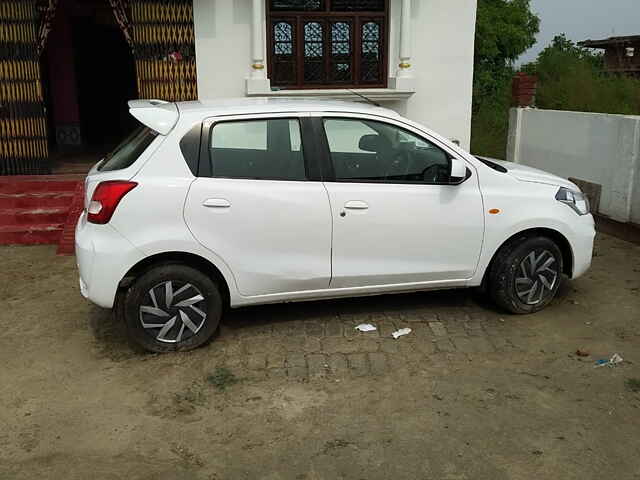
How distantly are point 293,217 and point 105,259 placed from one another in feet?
4.17

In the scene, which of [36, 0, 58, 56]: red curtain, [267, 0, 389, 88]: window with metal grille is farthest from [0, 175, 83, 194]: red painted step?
[267, 0, 389, 88]: window with metal grille

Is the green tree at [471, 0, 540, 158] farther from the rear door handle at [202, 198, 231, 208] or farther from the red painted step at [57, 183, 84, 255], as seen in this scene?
the rear door handle at [202, 198, 231, 208]

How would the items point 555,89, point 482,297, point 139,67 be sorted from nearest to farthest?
point 482,297
point 139,67
point 555,89

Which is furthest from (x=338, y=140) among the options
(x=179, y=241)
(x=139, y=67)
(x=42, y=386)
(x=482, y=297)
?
(x=139, y=67)

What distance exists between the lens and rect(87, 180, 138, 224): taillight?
14.1 feet

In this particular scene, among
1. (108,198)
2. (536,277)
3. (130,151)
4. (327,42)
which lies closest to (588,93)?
(327,42)

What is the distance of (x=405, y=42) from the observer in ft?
32.1

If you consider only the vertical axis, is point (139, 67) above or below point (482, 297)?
above

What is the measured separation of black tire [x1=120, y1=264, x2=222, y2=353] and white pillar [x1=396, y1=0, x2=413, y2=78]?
248 inches

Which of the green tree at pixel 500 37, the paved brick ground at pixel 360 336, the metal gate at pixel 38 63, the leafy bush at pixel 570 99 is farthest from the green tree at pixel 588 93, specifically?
the green tree at pixel 500 37

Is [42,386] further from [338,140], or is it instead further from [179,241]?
[338,140]

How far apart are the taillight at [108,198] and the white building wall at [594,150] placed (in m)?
5.88

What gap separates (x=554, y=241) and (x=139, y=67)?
257 inches

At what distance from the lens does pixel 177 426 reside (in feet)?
12.3
